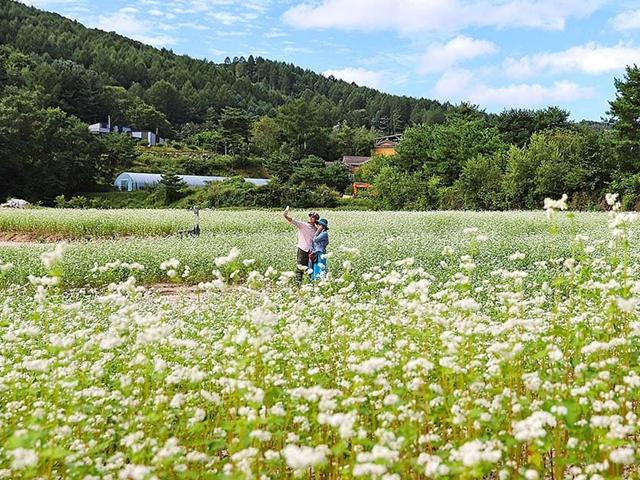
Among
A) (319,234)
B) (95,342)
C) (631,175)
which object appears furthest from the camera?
(631,175)

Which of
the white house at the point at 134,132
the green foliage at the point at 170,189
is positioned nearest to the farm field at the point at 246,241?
the green foliage at the point at 170,189

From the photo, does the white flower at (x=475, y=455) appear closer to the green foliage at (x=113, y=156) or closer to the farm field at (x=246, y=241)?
the farm field at (x=246, y=241)

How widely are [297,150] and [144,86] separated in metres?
66.3

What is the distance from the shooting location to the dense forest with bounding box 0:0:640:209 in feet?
134

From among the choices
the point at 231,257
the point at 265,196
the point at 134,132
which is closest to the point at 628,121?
the point at 265,196

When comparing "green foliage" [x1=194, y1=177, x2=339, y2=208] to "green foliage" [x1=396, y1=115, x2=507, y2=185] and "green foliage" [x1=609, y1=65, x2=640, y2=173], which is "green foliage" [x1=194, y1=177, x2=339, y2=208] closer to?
"green foliage" [x1=396, y1=115, x2=507, y2=185]

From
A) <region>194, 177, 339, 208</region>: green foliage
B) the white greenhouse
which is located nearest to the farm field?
<region>194, 177, 339, 208</region>: green foliage

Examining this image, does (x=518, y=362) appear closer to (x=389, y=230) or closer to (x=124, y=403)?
(x=124, y=403)

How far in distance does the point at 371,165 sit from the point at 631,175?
26667 millimetres

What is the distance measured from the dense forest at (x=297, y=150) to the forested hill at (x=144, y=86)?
0.52 meters

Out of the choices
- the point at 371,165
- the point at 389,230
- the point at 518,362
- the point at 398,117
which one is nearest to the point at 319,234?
the point at 518,362

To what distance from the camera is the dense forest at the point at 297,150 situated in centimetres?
4075

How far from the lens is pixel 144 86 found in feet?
449

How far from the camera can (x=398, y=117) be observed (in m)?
146
